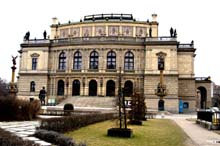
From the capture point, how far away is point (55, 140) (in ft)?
47.0

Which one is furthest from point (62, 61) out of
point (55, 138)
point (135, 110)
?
point (55, 138)

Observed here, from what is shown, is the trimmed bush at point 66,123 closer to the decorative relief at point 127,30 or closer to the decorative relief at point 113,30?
the decorative relief at point 113,30

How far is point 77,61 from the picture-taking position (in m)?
68.2

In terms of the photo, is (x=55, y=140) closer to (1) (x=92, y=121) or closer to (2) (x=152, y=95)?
(1) (x=92, y=121)

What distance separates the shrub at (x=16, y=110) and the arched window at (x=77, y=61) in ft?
124

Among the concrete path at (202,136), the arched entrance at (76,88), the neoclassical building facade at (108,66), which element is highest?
the neoclassical building facade at (108,66)

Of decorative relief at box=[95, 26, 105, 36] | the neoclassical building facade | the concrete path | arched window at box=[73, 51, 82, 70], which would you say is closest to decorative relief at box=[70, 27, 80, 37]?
decorative relief at box=[95, 26, 105, 36]

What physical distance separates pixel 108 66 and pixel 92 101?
9.12 meters

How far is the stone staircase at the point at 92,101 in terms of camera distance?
59625 mm

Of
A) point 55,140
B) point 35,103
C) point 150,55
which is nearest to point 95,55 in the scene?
point 150,55

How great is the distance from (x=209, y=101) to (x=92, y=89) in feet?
86.8

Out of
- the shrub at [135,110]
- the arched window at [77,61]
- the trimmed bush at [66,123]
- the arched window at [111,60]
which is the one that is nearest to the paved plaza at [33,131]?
the trimmed bush at [66,123]

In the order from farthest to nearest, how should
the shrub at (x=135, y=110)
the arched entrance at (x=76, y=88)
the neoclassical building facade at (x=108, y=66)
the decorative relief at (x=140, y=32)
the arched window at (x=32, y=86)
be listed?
the decorative relief at (x=140, y=32) < the arched window at (x=32, y=86) < the arched entrance at (x=76, y=88) < the neoclassical building facade at (x=108, y=66) < the shrub at (x=135, y=110)

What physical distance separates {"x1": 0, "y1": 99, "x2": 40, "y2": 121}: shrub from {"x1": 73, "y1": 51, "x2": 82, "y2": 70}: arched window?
124ft
